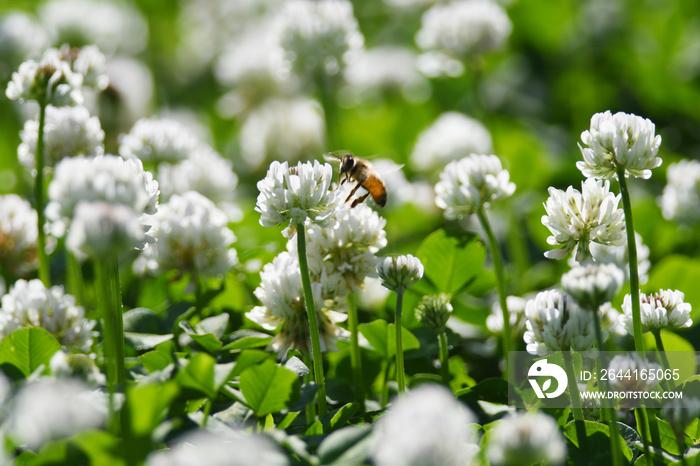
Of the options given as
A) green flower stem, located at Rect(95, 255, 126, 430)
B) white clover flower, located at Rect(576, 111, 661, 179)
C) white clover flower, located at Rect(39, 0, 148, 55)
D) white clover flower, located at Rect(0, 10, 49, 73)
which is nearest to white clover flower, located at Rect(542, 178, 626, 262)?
white clover flower, located at Rect(576, 111, 661, 179)

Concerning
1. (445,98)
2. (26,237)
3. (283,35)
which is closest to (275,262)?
(26,237)

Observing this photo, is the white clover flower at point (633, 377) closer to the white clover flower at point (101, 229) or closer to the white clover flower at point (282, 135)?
the white clover flower at point (101, 229)

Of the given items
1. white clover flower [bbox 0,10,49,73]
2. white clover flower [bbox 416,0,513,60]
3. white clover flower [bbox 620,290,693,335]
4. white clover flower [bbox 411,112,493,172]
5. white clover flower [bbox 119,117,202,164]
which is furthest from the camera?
white clover flower [bbox 411,112,493,172]

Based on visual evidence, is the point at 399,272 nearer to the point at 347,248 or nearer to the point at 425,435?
the point at 347,248

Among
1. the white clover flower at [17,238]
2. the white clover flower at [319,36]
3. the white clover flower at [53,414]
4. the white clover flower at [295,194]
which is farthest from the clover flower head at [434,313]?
the white clover flower at [319,36]

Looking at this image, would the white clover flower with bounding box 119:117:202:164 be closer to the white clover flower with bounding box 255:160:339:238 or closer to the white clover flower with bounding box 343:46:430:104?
the white clover flower with bounding box 255:160:339:238
